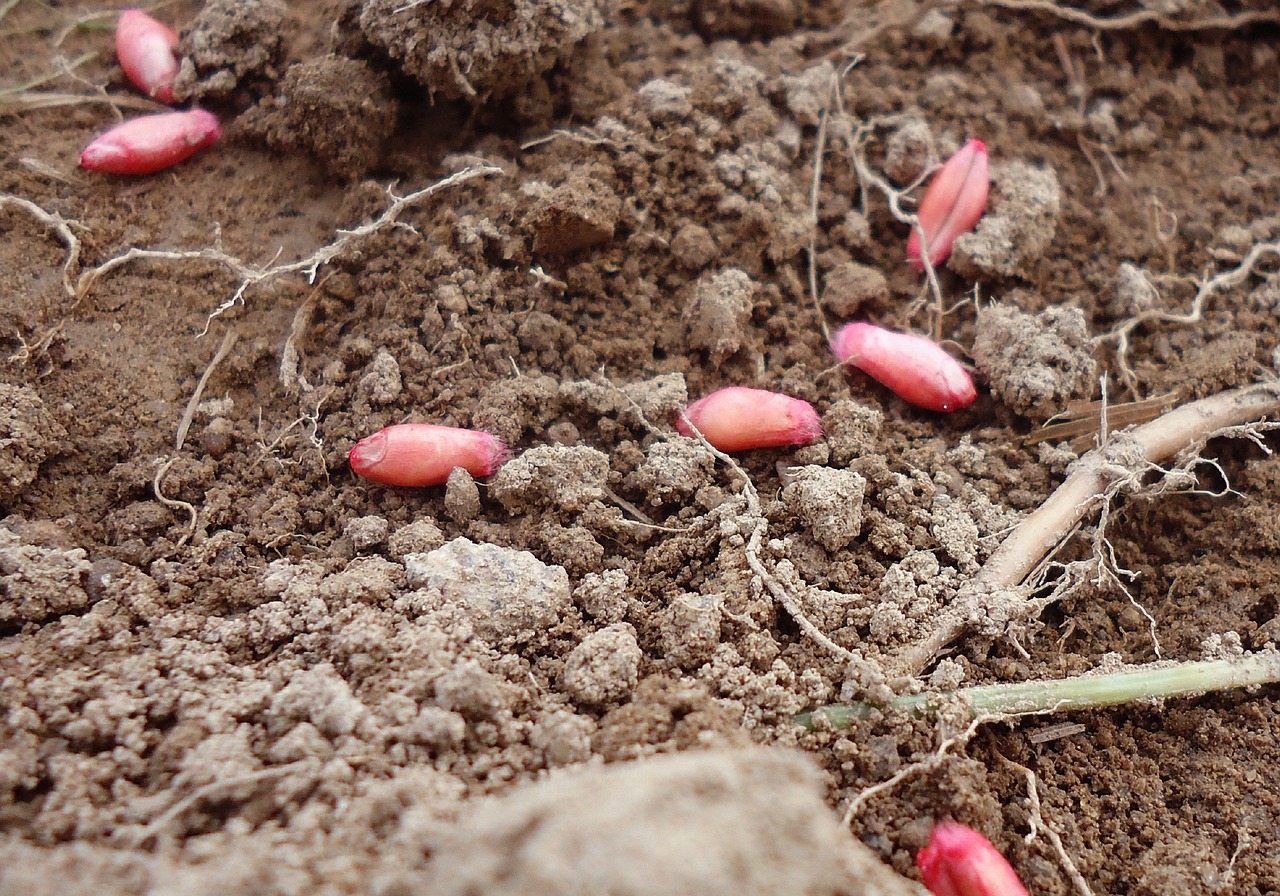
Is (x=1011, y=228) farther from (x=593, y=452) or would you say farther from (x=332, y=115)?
(x=332, y=115)

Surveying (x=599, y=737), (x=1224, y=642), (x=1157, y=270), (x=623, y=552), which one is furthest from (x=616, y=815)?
(x=1157, y=270)

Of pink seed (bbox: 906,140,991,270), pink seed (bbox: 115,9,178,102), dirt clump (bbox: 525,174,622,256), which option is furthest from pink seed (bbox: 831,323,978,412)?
pink seed (bbox: 115,9,178,102)

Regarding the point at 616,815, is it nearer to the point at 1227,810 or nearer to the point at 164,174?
the point at 1227,810

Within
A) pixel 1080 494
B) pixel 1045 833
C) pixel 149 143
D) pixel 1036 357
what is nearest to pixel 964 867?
pixel 1045 833

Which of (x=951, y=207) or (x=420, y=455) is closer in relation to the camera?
(x=420, y=455)

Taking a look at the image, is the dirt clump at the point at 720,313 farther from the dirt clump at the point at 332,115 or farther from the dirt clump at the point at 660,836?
the dirt clump at the point at 660,836

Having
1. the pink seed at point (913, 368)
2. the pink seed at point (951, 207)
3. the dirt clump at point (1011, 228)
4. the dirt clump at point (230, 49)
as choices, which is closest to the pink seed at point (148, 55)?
the dirt clump at point (230, 49)
